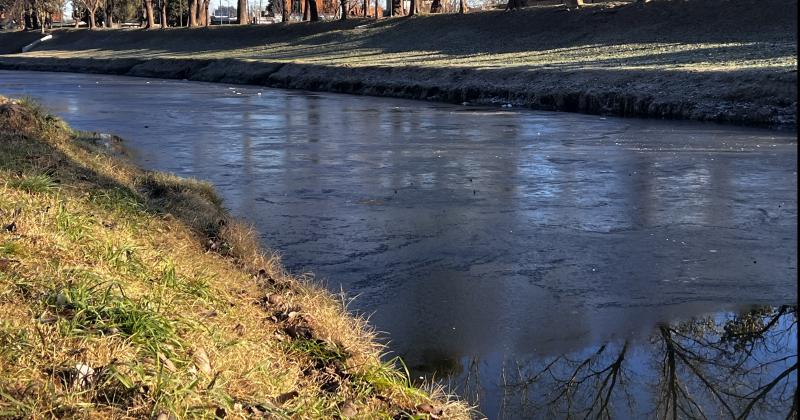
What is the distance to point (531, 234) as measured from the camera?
10.1 metres

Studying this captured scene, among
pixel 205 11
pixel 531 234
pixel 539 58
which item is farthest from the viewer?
pixel 205 11

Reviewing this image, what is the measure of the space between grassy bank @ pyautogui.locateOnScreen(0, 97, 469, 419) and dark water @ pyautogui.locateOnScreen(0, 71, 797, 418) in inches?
29.3

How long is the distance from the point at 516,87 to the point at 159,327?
24335 millimetres

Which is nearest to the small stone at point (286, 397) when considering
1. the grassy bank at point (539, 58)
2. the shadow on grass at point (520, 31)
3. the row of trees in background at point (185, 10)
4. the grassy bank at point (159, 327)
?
the grassy bank at point (159, 327)

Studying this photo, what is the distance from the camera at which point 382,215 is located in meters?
11.1

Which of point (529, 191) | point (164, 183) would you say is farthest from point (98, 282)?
point (529, 191)

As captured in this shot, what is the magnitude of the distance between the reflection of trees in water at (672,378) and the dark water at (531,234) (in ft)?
0.07

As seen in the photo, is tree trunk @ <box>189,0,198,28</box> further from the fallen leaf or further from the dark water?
the fallen leaf

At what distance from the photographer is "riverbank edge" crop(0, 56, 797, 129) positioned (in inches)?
874

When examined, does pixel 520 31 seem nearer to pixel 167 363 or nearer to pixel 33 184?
pixel 33 184

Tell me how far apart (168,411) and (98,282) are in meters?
1.69

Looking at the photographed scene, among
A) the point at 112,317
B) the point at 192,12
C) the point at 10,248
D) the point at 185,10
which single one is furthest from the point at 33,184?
the point at 185,10

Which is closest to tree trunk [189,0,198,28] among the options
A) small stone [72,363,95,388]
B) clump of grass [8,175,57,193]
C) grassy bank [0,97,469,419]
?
grassy bank [0,97,469,419]

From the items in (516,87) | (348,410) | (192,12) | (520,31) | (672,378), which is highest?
(192,12)
